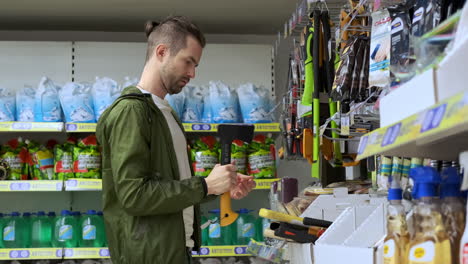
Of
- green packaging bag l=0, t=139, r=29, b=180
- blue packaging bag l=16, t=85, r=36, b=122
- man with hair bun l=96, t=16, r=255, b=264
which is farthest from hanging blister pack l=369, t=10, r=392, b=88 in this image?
green packaging bag l=0, t=139, r=29, b=180

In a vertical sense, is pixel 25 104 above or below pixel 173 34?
below

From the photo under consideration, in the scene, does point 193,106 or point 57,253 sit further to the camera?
point 193,106

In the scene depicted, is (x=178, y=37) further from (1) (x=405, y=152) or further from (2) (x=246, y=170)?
(2) (x=246, y=170)

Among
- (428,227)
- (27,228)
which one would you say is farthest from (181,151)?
(27,228)

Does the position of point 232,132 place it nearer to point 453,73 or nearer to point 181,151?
point 181,151

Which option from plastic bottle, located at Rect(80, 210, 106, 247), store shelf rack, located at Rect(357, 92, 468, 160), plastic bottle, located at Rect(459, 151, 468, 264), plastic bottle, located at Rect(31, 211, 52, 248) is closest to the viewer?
store shelf rack, located at Rect(357, 92, 468, 160)

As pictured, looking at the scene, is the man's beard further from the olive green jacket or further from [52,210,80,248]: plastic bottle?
[52,210,80,248]: plastic bottle

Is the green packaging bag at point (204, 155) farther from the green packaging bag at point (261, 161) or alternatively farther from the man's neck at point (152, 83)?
the man's neck at point (152, 83)

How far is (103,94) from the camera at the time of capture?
13.5 ft

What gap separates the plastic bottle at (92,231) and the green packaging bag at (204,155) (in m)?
0.70

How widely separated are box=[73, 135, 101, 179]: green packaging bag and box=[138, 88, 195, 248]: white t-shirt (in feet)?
5.58

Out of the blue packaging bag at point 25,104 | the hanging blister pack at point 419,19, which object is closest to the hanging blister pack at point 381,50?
the hanging blister pack at point 419,19

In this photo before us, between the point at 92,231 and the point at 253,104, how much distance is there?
4.21 ft

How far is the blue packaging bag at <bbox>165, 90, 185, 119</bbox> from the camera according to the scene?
4.12 meters
